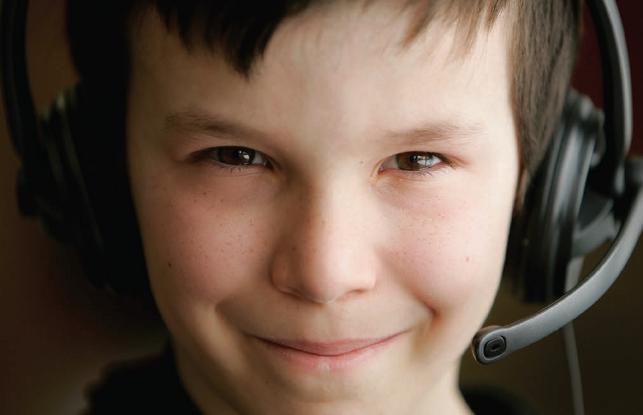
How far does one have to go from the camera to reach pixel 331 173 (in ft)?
2.57

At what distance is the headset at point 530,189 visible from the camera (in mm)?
904

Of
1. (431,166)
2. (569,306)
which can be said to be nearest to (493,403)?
(569,306)

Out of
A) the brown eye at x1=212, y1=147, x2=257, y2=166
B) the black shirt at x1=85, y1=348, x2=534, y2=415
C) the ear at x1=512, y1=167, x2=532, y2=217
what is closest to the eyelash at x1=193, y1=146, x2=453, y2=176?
the brown eye at x1=212, y1=147, x2=257, y2=166

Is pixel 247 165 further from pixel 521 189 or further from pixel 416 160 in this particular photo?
pixel 521 189

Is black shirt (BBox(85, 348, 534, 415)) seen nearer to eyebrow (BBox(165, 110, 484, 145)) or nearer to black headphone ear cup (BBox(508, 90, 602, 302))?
black headphone ear cup (BBox(508, 90, 602, 302))

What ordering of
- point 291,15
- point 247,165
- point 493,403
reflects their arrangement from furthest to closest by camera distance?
point 493,403, point 247,165, point 291,15

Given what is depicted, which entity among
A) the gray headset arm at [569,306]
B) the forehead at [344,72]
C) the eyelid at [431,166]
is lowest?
the gray headset arm at [569,306]

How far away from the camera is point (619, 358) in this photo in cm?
138

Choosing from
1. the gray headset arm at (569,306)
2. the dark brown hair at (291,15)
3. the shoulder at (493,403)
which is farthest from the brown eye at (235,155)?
the shoulder at (493,403)

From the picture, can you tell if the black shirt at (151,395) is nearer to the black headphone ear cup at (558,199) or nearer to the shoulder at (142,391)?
the shoulder at (142,391)

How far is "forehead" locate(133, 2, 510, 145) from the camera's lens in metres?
0.74

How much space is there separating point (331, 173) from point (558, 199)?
278 mm

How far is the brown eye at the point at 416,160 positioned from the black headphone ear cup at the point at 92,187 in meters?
0.31

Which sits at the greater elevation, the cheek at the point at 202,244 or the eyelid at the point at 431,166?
the eyelid at the point at 431,166
